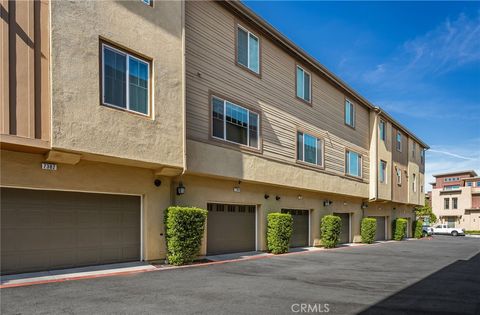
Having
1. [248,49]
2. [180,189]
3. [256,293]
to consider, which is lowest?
Result: [256,293]

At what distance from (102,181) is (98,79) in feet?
9.27

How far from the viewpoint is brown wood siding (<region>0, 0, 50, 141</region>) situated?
24.7 feet

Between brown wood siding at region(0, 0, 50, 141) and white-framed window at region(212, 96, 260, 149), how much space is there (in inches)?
238

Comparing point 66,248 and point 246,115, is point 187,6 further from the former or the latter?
point 66,248

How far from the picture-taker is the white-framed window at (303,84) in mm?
18172

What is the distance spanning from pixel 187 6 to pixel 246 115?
462 centimetres

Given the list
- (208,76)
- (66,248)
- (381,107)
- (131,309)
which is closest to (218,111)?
(208,76)

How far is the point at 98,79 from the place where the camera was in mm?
8992

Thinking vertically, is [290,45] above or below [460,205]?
above

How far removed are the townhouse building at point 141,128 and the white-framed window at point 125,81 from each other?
3cm

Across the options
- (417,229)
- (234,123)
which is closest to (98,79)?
(234,123)

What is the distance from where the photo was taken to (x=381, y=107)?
26.0 metres

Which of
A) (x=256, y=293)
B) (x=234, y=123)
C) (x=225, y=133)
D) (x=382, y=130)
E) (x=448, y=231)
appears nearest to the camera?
(x=256, y=293)

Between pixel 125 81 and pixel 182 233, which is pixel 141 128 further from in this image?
pixel 182 233
